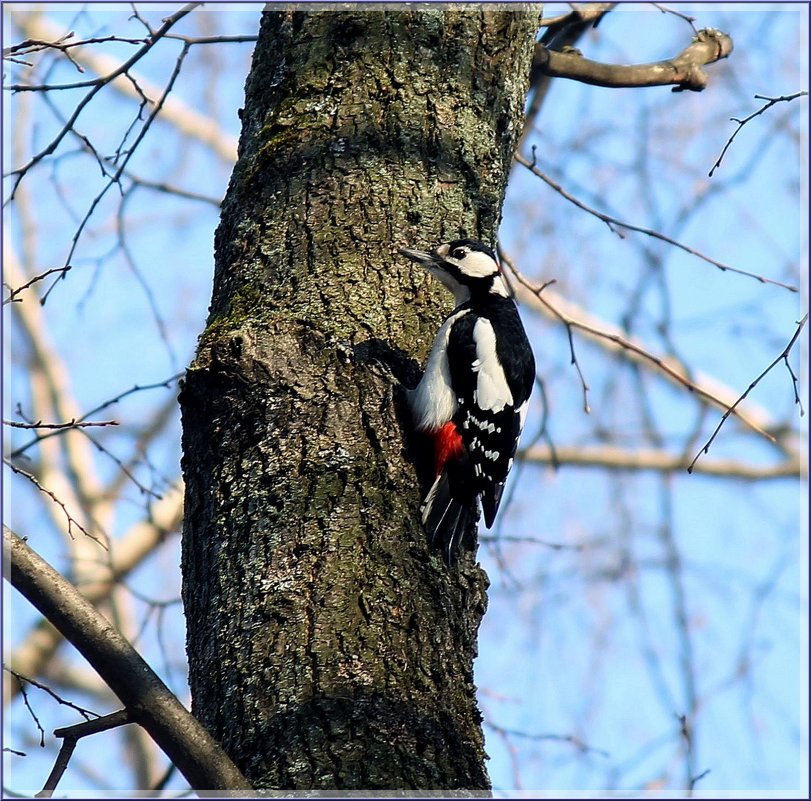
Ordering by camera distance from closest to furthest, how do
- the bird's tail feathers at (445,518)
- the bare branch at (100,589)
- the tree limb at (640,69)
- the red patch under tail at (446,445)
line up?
the bird's tail feathers at (445,518), the red patch under tail at (446,445), the tree limb at (640,69), the bare branch at (100,589)

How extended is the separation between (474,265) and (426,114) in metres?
0.61

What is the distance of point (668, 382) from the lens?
10641mm

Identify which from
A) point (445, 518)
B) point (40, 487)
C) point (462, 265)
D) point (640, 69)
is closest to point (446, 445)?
point (445, 518)

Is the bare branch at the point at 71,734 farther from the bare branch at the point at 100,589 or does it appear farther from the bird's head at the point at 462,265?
the bare branch at the point at 100,589

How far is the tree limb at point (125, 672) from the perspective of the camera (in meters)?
2.15

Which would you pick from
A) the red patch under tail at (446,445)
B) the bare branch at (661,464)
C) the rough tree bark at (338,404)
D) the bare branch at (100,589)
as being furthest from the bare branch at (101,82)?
the bare branch at (661,464)

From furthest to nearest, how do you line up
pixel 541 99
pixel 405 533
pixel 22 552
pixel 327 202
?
1. pixel 541 99
2. pixel 327 202
3. pixel 405 533
4. pixel 22 552

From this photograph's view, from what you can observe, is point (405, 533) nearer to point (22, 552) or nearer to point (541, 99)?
point (22, 552)

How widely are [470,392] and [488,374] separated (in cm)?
17

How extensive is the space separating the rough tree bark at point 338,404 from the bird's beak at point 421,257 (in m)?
0.03

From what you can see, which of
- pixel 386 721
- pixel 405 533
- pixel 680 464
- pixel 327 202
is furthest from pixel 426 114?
pixel 680 464

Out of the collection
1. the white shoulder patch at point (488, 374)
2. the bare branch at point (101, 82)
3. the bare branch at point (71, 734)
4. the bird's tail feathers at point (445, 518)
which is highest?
the bare branch at point (101, 82)

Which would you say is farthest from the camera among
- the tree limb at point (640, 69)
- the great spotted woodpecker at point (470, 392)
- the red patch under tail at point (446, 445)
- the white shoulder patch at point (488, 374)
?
the tree limb at point (640, 69)

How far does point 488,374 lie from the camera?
407 centimetres
